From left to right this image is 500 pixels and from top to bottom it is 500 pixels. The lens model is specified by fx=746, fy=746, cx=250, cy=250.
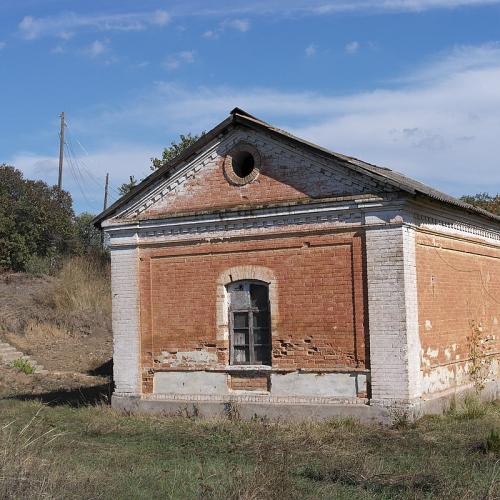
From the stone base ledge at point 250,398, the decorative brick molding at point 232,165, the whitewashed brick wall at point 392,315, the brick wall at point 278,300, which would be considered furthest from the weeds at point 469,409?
the decorative brick molding at point 232,165

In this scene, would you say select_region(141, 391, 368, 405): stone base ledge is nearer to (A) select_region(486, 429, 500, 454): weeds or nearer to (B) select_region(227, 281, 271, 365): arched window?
(B) select_region(227, 281, 271, 365): arched window

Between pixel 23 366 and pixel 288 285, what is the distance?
12.4 m

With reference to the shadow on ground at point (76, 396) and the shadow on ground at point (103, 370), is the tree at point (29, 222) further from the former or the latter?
the shadow on ground at point (76, 396)

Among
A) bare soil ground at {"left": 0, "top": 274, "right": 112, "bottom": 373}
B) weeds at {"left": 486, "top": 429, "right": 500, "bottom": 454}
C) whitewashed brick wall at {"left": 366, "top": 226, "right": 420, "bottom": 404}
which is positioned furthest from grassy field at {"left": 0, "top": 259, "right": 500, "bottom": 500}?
bare soil ground at {"left": 0, "top": 274, "right": 112, "bottom": 373}

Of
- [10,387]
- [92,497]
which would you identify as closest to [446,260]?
[92,497]

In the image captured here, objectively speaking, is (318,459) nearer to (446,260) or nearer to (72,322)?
(446,260)

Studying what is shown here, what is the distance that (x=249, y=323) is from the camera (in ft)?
46.1

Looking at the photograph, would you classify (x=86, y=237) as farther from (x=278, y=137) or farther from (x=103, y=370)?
(x=278, y=137)

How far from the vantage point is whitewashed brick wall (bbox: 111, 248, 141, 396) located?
48.6 ft

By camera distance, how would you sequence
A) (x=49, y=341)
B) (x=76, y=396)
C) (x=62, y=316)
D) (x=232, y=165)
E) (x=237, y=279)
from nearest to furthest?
(x=237, y=279) → (x=232, y=165) → (x=76, y=396) → (x=49, y=341) → (x=62, y=316)

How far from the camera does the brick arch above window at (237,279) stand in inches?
540

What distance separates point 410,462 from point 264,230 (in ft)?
18.4

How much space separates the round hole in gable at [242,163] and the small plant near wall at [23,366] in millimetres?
11740

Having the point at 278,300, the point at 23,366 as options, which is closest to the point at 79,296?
the point at 23,366
